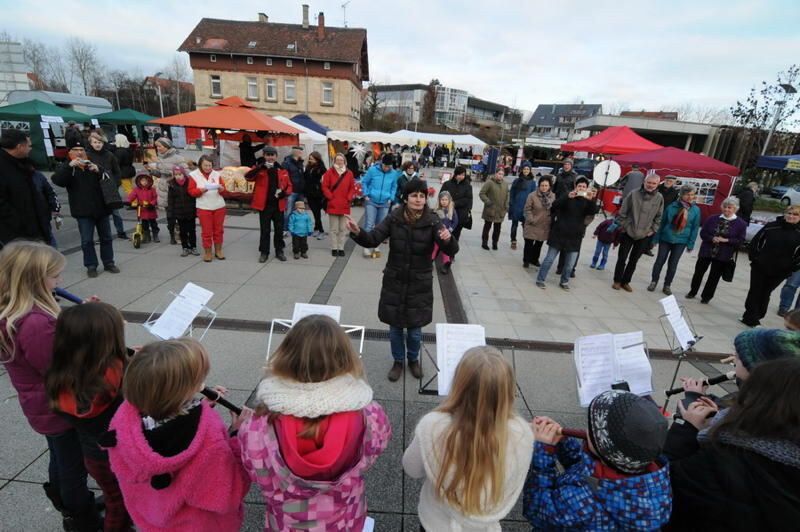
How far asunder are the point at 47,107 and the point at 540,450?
21.4 m

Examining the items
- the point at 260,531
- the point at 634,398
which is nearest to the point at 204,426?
the point at 260,531

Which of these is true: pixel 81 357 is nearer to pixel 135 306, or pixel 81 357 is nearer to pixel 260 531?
pixel 260 531

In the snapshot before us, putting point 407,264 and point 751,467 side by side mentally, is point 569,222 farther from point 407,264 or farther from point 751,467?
point 751,467

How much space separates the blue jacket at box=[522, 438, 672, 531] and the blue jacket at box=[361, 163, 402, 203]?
6588 mm

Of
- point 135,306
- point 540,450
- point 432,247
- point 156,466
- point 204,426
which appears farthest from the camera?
point 135,306

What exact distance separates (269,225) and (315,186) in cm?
225

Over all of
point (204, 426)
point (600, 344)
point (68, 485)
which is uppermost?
point (204, 426)

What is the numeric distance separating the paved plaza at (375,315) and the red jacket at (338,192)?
984 millimetres

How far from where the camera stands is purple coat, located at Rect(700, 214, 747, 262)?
19.1 ft

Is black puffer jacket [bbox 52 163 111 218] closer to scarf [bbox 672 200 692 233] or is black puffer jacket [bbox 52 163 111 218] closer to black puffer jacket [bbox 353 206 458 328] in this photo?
black puffer jacket [bbox 353 206 458 328]

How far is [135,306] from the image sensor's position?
15.9 feet

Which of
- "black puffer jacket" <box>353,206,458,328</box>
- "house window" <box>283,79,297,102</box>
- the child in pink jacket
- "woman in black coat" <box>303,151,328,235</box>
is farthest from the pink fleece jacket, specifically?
"house window" <box>283,79,297,102</box>

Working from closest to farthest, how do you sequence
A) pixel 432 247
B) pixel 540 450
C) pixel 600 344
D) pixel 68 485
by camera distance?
pixel 540 450, pixel 68 485, pixel 600 344, pixel 432 247

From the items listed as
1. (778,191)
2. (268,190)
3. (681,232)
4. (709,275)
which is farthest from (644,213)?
(778,191)
